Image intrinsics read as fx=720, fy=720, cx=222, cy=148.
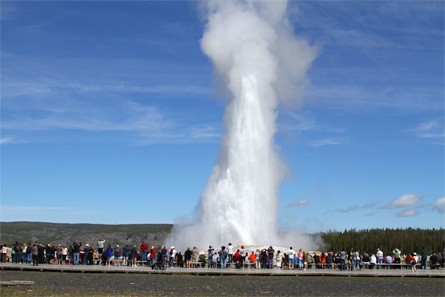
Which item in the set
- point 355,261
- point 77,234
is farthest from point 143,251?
point 77,234

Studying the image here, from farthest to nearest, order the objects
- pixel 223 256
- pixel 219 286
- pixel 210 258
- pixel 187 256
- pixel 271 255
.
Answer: pixel 187 256
pixel 210 258
pixel 223 256
pixel 271 255
pixel 219 286

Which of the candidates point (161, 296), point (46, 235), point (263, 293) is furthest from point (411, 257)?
point (46, 235)

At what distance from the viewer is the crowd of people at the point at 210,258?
3600 centimetres

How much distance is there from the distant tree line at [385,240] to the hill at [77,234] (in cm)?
2363

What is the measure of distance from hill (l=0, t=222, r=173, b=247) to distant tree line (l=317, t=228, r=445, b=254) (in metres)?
23.6

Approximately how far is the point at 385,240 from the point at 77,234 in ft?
242

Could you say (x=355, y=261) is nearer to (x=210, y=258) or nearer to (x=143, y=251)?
(x=210, y=258)

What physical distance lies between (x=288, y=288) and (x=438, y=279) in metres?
9.40

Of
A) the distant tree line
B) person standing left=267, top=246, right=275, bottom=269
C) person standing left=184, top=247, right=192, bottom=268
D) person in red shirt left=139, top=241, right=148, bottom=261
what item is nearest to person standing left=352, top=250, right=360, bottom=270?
person standing left=267, top=246, right=275, bottom=269

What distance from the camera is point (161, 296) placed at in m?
19.8

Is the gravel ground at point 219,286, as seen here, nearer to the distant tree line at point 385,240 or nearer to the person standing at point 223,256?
the person standing at point 223,256

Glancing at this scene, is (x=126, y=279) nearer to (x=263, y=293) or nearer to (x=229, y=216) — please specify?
(x=263, y=293)

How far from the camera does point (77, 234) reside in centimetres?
13850

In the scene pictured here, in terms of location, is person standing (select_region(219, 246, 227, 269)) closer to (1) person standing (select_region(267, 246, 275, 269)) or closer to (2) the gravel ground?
(1) person standing (select_region(267, 246, 275, 269))
